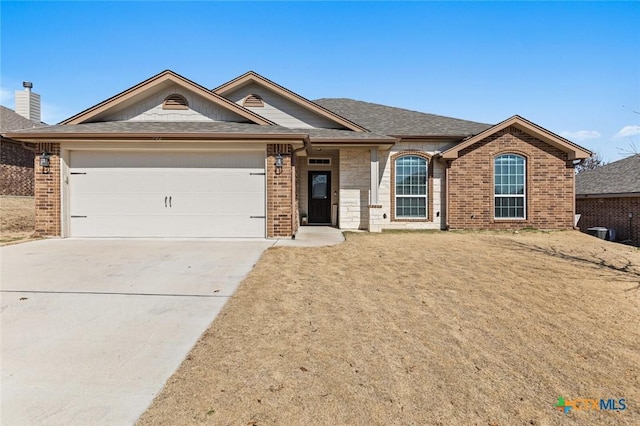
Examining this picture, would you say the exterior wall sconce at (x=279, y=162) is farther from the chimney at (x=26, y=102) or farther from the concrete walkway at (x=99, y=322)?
the chimney at (x=26, y=102)

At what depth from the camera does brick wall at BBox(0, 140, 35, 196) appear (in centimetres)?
1600

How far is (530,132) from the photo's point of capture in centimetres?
1250

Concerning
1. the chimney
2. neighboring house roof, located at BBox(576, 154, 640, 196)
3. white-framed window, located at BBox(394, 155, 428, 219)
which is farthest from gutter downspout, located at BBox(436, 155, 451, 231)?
the chimney

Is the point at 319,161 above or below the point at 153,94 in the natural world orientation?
below

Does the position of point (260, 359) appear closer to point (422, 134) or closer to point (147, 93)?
point (147, 93)

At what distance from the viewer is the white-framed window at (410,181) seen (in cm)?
1299

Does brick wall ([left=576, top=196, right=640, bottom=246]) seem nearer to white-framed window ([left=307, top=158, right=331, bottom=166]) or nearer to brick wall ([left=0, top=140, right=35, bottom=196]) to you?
white-framed window ([left=307, top=158, right=331, bottom=166])

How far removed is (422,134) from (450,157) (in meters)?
1.33

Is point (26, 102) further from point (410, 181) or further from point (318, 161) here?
point (410, 181)

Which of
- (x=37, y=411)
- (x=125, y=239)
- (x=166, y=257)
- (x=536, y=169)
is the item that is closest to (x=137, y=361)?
(x=37, y=411)

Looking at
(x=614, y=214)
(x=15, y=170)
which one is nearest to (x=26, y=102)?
(x=15, y=170)

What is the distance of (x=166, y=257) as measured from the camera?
6938 millimetres
